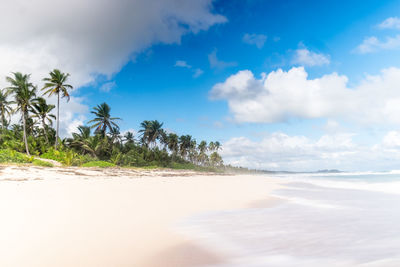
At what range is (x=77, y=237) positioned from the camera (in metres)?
3.03

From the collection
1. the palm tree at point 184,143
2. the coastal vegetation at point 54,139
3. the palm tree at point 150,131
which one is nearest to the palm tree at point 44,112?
the coastal vegetation at point 54,139

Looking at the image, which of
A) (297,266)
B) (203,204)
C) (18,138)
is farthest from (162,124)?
(297,266)

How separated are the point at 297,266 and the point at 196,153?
83658 mm

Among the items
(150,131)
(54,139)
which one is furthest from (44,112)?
(150,131)

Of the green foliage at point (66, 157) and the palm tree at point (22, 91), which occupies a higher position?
the palm tree at point (22, 91)

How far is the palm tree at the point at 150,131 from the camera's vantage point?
56188 millimetres

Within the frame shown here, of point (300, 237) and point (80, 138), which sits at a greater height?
point (80, 138)

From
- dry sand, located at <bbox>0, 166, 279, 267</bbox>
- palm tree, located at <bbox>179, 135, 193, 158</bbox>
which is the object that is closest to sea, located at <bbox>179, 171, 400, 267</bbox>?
dry sand, located at <bbox>0, 166, 279, 267</bbox>

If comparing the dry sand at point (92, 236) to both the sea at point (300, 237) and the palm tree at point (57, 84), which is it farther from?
the palm tree at point (57, 84)

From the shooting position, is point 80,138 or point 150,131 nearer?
point 80,138

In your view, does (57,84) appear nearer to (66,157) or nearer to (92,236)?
(66,157)

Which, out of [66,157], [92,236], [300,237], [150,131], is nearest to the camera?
[92,236]

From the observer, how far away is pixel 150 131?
56.8m

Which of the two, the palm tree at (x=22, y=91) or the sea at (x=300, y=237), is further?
the palm tree at (x=22, y=91)
